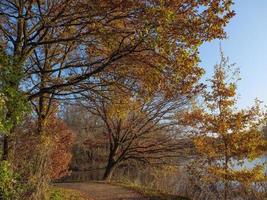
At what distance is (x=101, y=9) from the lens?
9328mm

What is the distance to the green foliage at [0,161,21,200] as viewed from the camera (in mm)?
9039

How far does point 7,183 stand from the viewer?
359 inches

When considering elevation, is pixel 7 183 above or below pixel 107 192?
above

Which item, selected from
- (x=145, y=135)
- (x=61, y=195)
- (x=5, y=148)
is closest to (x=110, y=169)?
(x=145, y=135)

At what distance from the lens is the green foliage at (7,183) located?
9039 millimetres

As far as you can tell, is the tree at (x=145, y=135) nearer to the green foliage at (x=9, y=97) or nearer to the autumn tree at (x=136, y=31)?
the autumn tree at (x=136, y=31)

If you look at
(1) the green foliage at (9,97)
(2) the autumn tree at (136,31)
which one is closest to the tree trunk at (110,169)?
(2) the autumn tree at (136,31)

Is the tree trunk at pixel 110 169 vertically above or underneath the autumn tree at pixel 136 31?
underneath

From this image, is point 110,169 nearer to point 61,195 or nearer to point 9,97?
point 61,195

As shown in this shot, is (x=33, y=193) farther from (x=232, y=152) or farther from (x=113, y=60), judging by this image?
(x=232, y=152)

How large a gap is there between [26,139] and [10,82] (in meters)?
1.77

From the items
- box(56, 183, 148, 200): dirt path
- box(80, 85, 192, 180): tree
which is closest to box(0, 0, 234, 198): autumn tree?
box(56, 183, 148, 200): dirt path

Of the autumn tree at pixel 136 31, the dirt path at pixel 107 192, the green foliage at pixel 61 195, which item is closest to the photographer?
the autumn tree at pixel 136 31

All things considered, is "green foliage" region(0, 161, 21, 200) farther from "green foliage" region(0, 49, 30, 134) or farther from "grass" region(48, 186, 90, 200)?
"grass" region(48, 186, 90, 200)
